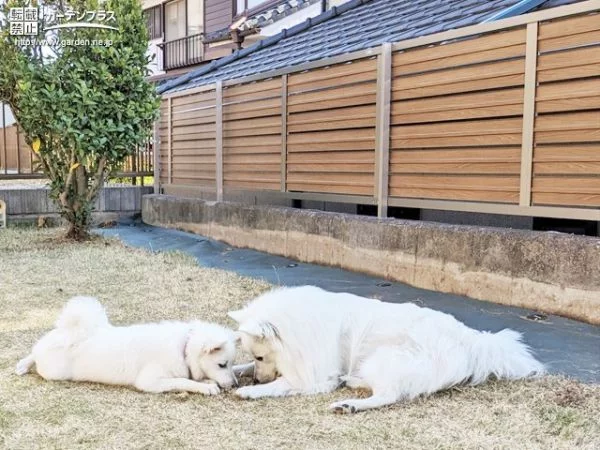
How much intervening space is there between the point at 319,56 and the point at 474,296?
3.76 m

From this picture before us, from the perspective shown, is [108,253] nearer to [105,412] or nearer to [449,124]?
[449,124]

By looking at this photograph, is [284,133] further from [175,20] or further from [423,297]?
[175,20]

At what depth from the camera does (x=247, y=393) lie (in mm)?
2672

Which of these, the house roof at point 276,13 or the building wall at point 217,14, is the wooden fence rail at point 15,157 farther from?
the building wall at point 217,14

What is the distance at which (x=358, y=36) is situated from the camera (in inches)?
297

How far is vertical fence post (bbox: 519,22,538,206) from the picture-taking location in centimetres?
422

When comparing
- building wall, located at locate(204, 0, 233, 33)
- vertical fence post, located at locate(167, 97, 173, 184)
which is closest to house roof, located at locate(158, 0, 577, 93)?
vertical fence post, located at locate(167, 97, 173, 184)

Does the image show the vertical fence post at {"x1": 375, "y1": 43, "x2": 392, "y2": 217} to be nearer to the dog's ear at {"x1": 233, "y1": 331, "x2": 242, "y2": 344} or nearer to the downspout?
the downspout

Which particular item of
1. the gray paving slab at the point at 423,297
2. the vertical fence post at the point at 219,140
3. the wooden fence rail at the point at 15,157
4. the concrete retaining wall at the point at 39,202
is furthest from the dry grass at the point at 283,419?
the wooden fence rail at the point at 15,157

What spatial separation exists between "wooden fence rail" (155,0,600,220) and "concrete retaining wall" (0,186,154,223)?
3.21 metres

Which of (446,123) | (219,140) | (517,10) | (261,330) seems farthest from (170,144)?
(261,330)

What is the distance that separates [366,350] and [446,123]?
267cm

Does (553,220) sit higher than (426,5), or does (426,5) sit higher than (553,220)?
(426,5)

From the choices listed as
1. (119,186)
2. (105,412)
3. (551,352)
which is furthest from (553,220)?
(119,186)
